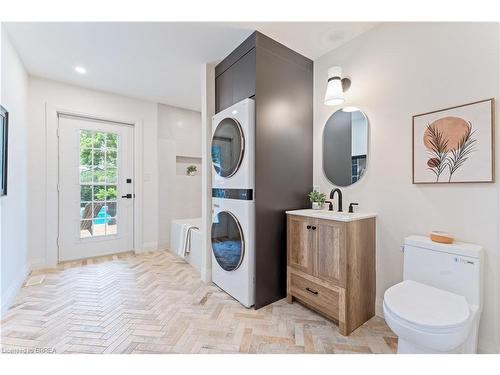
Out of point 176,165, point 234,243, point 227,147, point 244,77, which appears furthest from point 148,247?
point 244,77

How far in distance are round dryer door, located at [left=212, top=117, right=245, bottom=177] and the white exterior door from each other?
1.95 metres

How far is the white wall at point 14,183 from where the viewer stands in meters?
2.00

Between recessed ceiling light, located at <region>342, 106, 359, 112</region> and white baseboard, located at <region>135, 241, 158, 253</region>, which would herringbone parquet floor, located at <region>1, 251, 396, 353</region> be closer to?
white baseboard, located at <region>135, 241, 158, 253</region>

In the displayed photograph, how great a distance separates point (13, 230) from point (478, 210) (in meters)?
3.84

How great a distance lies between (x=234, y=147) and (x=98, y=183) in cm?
245

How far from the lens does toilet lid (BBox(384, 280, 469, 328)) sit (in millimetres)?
1105

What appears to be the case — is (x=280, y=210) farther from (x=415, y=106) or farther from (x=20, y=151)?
(x=20, y=151)

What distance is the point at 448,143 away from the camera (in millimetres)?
1559

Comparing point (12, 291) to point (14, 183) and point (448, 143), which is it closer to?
point (14, 183)

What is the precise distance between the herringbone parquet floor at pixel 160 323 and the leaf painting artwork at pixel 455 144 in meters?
1.20

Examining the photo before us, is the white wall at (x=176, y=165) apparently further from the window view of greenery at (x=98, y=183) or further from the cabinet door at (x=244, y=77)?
the cabinet door at (x=244, y=77)

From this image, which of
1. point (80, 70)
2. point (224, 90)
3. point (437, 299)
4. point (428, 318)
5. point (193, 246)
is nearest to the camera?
point (428, 318)

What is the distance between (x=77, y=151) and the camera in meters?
3.22
